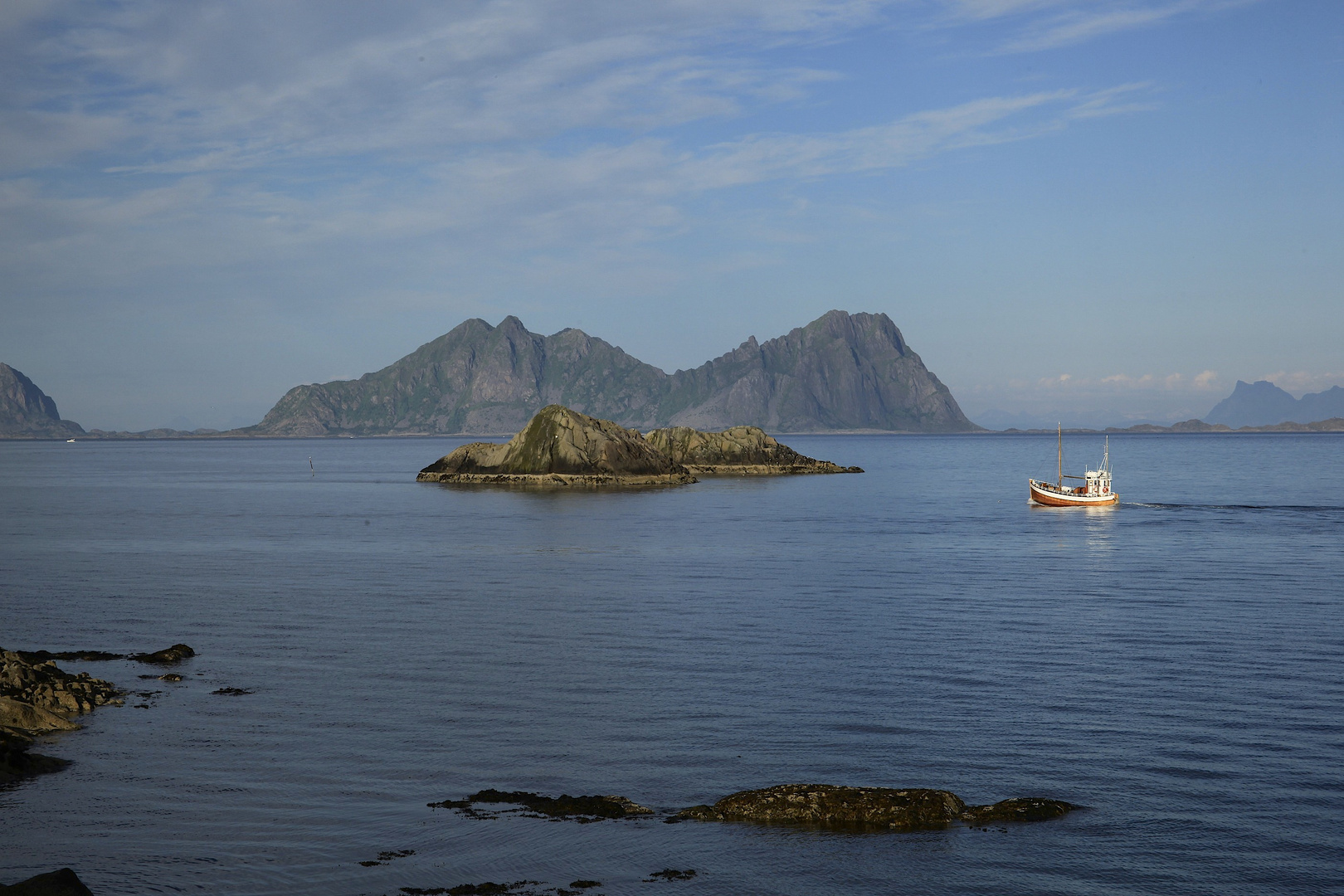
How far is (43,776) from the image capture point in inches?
768

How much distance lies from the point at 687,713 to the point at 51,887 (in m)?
13.9

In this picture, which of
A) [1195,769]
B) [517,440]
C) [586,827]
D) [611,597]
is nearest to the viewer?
[586,827]

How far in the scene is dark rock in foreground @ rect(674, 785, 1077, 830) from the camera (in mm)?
16828

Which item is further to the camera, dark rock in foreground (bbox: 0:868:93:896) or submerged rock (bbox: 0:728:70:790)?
submerged rock (bbox: 0:728:70:790)

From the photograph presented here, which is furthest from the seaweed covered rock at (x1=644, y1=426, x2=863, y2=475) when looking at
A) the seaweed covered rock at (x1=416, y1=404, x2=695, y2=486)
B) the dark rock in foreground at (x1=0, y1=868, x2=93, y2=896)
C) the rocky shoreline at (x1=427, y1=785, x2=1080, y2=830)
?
the dark rock in foreground at (x1=0, y1=868, x2=93, y2=896)

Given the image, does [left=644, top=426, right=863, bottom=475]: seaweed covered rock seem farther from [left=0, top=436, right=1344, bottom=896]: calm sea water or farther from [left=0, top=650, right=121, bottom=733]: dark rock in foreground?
[left=0, top=650, right=121, bottom=733]: dark rock in foreground

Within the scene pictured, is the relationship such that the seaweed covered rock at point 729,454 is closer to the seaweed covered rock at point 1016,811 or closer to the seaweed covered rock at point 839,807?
the seaweed covered rock at point 839,807

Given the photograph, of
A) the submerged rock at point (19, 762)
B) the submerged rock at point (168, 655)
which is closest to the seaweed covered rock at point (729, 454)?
the submerged rock at point (168, 655)

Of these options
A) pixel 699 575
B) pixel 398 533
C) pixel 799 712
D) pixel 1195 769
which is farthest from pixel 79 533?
pixel 1195 769

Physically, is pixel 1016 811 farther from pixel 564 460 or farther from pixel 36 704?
pixel 564 460

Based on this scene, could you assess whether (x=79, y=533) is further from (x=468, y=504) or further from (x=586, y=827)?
(x=586, y=827)

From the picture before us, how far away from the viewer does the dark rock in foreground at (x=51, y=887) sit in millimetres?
12297

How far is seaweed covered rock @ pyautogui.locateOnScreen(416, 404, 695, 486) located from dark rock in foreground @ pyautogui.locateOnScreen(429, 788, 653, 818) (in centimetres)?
11522

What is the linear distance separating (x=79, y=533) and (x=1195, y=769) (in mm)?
74544
